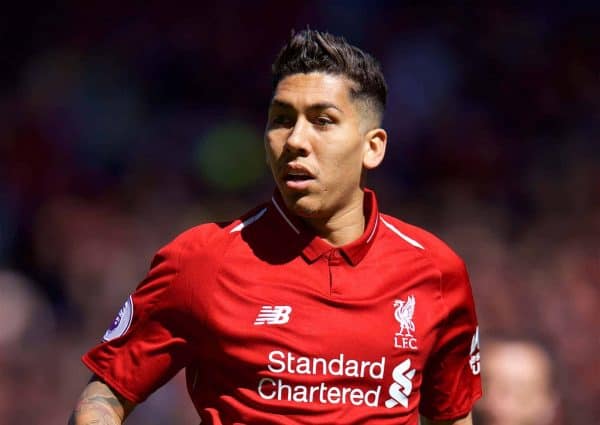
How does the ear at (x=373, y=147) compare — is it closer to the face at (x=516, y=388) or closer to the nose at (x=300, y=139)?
the nose at (x=300, y=139)

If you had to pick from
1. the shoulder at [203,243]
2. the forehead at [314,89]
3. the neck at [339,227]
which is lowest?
the shoulder at [203,243]

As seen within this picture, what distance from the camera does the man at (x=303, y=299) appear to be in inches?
124

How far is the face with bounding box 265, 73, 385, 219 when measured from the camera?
326 centimetres

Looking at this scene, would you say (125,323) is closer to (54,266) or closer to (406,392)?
(406,392)

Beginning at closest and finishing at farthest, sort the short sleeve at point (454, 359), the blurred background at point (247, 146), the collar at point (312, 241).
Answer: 1. the collar at point (312, 241)
2. the short sleeve at point (454, 359)
3. the blurred background at point (247, 146)

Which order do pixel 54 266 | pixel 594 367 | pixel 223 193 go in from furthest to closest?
pixel 223 193, pixel 54 266, pixel 594 367

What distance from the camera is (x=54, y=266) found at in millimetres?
7039

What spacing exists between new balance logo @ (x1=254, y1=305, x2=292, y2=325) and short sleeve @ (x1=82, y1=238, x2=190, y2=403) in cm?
22

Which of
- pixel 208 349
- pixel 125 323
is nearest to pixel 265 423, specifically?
pixel 208 349

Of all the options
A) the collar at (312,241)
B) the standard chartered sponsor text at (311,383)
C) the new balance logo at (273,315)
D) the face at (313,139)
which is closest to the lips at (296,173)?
the face at (313,139)

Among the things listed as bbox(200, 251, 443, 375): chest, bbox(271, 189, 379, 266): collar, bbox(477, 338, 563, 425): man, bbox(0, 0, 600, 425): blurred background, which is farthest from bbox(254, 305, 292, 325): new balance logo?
bbox(0, 0, 600, 425): blurred background

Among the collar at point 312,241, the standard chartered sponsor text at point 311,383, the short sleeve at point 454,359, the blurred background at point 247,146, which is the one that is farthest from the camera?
the blurred background at point 247,146

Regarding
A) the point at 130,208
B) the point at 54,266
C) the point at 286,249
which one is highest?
the point at 130,208

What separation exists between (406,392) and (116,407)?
0.86 meters
